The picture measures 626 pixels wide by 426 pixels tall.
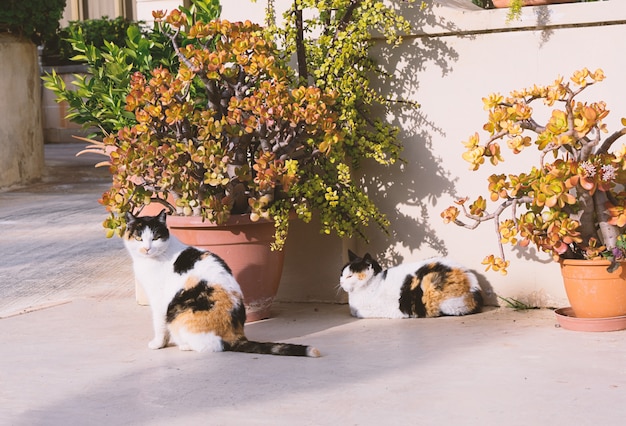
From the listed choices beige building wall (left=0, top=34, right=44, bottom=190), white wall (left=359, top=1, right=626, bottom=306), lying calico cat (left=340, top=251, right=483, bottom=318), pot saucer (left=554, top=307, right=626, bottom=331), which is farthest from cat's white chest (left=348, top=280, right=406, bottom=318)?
beige building wall (left=0, top=34, right=44, bottom=190)

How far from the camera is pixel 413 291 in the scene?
526 cm

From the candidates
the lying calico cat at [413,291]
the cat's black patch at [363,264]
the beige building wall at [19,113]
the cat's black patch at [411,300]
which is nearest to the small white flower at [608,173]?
the lying calico cat at [413,291]

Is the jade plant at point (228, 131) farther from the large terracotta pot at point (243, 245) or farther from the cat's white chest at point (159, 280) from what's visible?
the cat's white chest at point (159, 280)

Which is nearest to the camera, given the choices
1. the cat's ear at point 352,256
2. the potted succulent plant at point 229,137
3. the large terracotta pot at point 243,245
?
the potted succulent plant at point 229,137

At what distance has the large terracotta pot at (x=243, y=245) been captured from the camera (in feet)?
16.9

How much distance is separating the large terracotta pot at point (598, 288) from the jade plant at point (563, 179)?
1.9 inches

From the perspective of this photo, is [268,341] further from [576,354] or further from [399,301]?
[576,354]

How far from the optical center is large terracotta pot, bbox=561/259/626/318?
186 inches

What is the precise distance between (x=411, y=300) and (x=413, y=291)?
5 centimetres

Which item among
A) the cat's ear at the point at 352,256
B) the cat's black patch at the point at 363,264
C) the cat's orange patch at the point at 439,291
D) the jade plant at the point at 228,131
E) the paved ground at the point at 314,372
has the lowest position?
the paved ground at the point at 314,372

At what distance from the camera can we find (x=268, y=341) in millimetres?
4805

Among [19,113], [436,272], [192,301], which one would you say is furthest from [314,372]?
[19,113]

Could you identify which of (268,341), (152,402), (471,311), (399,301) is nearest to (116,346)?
(268,341)

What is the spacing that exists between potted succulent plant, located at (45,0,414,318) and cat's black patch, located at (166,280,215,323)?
51 centimetres
